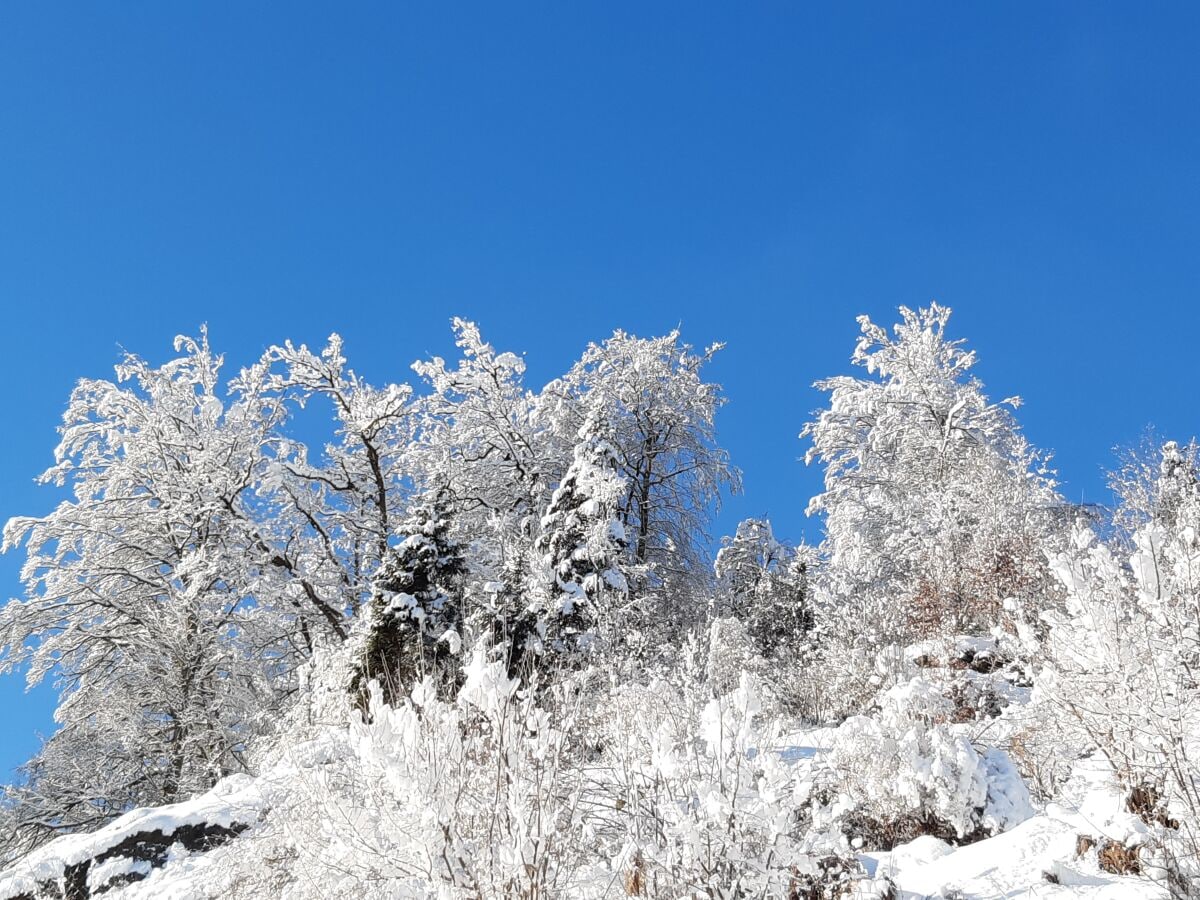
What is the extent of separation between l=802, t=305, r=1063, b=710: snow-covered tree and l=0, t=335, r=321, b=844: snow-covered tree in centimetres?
1041

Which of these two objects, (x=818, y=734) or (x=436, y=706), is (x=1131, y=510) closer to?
(x=818, y=734)

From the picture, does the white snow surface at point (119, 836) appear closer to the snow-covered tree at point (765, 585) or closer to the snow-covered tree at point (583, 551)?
the snow-covered tree at point (583, 551)

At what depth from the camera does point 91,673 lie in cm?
1684

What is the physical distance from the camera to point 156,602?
17.2 metres

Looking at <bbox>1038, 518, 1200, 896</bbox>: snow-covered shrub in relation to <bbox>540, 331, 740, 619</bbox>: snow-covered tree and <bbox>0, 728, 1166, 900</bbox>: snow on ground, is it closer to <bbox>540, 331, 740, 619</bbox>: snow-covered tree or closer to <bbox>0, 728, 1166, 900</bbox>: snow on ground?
<bbox>0, 728, 1166, 900</bbox>: snow on ground

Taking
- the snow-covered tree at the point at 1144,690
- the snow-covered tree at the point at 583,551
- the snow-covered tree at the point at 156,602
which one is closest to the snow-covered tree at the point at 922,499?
the snow-covered tree at the point at 583,551

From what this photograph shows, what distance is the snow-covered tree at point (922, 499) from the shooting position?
12.0 meters

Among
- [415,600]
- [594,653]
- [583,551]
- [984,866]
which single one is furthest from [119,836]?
[984,866]

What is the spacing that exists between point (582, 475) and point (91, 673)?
10.8 m

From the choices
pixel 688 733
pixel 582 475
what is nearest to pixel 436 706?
pixel 688 733

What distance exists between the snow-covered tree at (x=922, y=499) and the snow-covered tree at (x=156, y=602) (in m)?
10.4

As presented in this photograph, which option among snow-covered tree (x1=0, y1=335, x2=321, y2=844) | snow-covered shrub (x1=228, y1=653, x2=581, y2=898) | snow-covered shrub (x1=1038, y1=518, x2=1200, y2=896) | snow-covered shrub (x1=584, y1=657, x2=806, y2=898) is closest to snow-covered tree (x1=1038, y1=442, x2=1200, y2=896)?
snow-covered shrub (x1=1038, y1=518, x2=1200, y2=896)

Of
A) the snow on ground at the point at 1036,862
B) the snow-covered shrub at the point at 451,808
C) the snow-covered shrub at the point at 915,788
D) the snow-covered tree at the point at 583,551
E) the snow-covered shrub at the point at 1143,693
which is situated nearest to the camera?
the snow-covered shrub at the point at 451,808

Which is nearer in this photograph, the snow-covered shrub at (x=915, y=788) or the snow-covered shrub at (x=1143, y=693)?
the snow-covered shrub at (x=1143, y=693)
